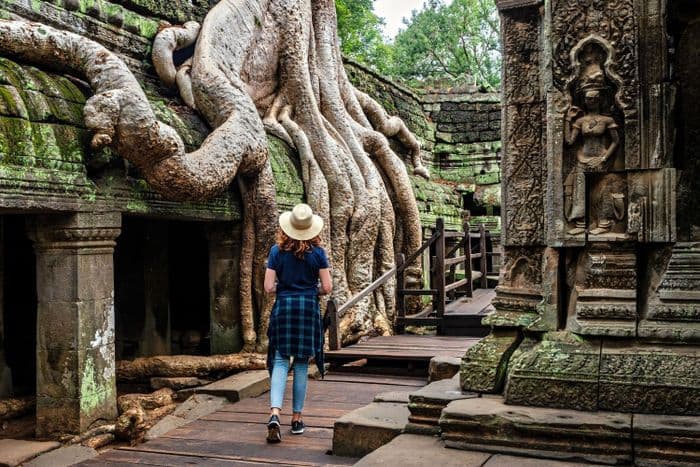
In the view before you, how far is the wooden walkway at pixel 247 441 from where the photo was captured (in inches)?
168

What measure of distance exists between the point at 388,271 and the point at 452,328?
0.99m

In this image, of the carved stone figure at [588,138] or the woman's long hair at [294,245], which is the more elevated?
the carved stone figure at [588,138]

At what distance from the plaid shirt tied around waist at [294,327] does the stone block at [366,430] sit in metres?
0.53

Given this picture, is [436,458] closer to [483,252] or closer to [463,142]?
[483,252]

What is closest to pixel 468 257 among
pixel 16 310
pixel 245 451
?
pixel 16 310

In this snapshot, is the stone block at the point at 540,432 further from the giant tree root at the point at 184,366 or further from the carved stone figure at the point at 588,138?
the giant tree root at the point at 184,366

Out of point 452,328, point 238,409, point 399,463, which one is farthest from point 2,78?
point 452,328

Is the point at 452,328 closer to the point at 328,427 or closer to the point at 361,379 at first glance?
the point at 361,379

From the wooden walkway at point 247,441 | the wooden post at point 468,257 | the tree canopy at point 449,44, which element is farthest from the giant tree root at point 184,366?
the tree canopy at point 449,44

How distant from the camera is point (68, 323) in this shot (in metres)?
5.16

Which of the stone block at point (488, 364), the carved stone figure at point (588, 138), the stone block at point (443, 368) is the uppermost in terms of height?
the carved stone figure at point (588, 138)

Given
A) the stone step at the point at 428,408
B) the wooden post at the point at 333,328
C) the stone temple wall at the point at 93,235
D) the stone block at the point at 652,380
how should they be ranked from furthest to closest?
1. the wooden post at the point at 333,328
2. the stone temple wall at the point at 93,235
3. the stone step at the point at 428,408
4. the stone block at the point at 652,380

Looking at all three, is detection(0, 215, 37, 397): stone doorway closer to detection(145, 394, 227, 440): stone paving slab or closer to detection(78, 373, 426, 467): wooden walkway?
detection(145, 394, 227, 440): stone paving slab

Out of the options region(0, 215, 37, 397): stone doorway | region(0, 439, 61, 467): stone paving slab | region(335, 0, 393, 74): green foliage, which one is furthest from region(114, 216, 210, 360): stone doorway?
region(335, 0, 393, 74): green foliage
